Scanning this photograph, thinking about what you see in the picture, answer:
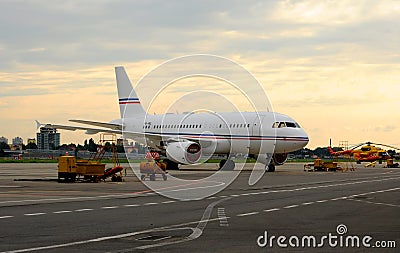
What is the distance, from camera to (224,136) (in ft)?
166

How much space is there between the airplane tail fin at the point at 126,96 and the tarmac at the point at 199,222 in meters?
37.5

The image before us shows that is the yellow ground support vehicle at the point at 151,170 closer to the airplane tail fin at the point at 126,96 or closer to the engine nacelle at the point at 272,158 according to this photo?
the engine nacelle at the point at 272,158

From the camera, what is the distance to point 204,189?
27203 millimetres

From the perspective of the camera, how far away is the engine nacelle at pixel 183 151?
157ft

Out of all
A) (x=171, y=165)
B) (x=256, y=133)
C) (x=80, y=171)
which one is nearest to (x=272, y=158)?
(x=256, y=133)

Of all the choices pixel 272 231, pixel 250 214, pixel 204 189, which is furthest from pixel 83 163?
pixel 272 231

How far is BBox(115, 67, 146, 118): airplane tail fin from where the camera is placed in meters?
62.0

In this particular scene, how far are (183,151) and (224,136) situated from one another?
4.24 m

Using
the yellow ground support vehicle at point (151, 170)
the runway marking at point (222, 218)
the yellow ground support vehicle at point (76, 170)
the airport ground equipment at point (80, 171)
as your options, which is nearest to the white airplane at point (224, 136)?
the yellow ground support vehicle at point (151, 170)

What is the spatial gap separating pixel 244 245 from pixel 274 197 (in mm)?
11702

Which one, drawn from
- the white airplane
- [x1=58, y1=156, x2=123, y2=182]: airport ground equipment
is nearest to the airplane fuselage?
the white airplane

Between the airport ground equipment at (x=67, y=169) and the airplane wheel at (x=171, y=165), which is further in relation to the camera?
the airplane wheel at (x=171, y=165)

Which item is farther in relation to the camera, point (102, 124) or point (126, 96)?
point (126, 96)

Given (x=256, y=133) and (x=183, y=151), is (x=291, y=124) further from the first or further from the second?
(x=183, y=151)
